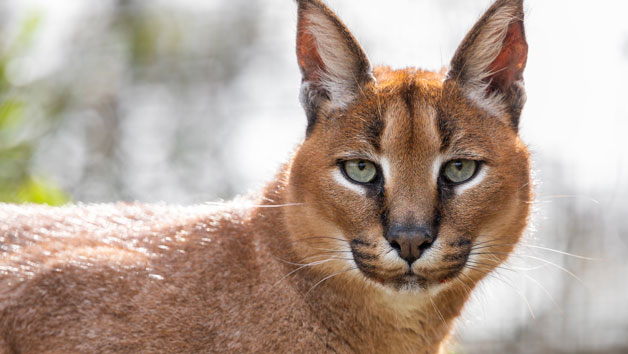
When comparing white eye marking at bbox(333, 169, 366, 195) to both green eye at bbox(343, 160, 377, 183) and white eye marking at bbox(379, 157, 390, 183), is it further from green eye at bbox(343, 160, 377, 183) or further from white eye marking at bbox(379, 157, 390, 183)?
white eye marking at bbox(379, 157, 390, 183)

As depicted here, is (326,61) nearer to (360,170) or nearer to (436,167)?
(360,170)

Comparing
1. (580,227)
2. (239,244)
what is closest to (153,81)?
(580,227)

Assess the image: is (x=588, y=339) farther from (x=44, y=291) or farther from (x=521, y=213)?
(x=44, y=291)

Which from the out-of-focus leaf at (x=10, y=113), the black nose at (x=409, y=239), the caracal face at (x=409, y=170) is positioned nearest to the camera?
the black nose at (x=409, y=239)

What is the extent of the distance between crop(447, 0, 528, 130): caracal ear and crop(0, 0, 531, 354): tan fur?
0.12 ft

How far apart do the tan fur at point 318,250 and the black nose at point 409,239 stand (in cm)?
5

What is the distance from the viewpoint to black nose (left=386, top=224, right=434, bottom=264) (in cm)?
331

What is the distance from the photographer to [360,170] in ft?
12.0

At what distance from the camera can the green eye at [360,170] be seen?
3.63m

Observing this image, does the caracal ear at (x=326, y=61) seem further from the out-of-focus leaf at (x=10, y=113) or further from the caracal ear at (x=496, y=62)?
the out-of-focus leaf at (x=10, y=113)

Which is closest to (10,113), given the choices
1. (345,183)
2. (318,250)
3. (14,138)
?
(14,138)

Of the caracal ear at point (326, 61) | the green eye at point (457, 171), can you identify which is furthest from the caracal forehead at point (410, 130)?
the caracal ear at point (326, 61)

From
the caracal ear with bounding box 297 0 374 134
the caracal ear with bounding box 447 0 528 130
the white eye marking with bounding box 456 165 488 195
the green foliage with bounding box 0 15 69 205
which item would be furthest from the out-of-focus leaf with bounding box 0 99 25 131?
the white eye marking with bounding box 456 165 488 195

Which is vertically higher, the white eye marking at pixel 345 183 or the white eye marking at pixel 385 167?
the white eye marking at pixel 385 167
